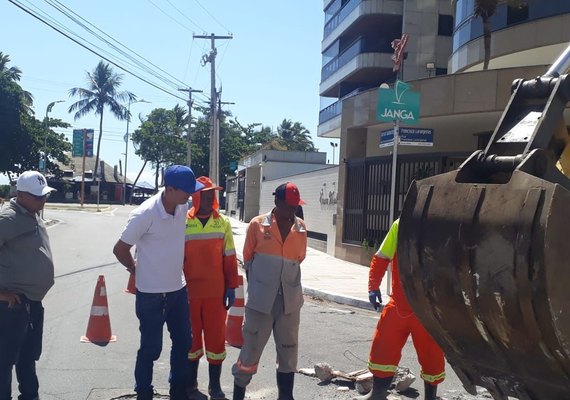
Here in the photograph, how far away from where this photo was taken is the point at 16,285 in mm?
4430

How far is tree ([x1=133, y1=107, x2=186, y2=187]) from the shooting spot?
2798 inches

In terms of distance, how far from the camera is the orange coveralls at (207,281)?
521 cm

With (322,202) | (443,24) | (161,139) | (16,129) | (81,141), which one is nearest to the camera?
(322,202)

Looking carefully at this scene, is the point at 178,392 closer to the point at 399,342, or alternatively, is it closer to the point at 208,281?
the point at 208,281

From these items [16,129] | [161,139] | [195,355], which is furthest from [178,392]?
[161,139]

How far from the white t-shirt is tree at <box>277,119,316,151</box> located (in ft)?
246

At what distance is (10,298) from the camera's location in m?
4.39

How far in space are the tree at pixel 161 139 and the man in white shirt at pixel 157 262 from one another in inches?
2618

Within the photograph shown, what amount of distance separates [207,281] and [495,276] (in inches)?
120

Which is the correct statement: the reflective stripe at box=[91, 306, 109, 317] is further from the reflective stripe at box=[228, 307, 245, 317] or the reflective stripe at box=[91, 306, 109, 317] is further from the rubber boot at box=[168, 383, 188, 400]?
the rubber boot at box=[168, 383, 188, 400]

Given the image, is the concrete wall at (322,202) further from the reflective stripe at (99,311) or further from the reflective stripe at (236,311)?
the reflective stripe at (99,311)

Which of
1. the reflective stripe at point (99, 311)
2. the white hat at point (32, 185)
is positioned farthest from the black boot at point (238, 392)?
the reflective stripe at point (99, 311)

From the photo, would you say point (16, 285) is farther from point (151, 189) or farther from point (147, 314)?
point (151, 189)

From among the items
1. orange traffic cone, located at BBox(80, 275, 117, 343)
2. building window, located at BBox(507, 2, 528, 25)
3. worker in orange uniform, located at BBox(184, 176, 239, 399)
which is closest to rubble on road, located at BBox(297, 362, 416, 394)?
worker in orange uniform, located at BBox(184, 176, 239, 399)
